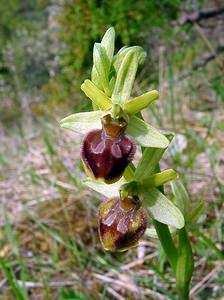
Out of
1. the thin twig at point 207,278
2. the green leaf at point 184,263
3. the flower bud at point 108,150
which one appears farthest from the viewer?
the thin twig at point 207,278

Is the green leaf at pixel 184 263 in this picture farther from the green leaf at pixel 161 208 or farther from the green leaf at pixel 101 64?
the green leaf at pixel 101 64

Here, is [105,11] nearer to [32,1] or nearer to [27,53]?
[27,53]

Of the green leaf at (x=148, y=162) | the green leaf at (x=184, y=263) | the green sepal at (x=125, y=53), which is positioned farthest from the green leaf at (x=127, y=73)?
Answer: the green leaf at (x=184, y=263)

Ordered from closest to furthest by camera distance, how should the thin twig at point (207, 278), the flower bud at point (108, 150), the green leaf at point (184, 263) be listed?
1. the flower bud at point (108, 150)
2. the green leaf at point (184, 263)
3. the thin twig at point (207, 278)

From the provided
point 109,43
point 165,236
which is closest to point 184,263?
point 165,236

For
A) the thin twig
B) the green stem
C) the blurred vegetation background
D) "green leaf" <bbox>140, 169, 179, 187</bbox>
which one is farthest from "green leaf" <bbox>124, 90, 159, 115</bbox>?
the thin twig

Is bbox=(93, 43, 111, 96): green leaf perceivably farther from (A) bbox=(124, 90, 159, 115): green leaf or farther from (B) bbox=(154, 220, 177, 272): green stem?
(B) bbox=(154, 220, 177, 272): green stem

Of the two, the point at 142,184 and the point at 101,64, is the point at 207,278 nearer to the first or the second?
the point at 142,184
